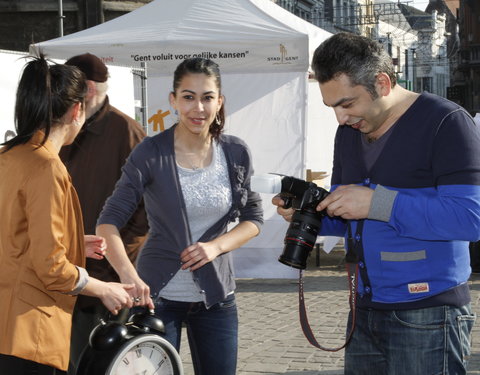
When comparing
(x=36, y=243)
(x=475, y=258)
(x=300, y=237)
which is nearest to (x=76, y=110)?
(x=36, y=243)

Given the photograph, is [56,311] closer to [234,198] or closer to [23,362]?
[23,362]

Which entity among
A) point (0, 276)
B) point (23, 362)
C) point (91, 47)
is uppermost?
point (91, 47)

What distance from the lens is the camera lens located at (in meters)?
2.95

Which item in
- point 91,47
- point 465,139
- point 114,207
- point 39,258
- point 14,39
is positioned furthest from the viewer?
point 14,39

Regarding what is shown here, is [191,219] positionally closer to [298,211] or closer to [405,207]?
[298,211]

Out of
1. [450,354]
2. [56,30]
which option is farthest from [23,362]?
[56,30]

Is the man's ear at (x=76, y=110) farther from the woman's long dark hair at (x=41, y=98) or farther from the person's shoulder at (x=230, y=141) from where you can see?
the person's shoulder at (x=230, y=141)

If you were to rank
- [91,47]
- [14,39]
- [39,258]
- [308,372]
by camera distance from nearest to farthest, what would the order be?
1. [39,258]
2. [308,372]
3. [91,47]
4. [14,39]

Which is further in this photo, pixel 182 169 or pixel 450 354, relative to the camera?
pixel 182 169

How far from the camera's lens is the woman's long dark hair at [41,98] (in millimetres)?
2957

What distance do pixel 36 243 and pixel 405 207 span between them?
117 centimetres

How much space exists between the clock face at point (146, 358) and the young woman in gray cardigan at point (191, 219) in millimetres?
62

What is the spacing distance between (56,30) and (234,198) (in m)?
20.8

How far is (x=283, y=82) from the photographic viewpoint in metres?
9.94
